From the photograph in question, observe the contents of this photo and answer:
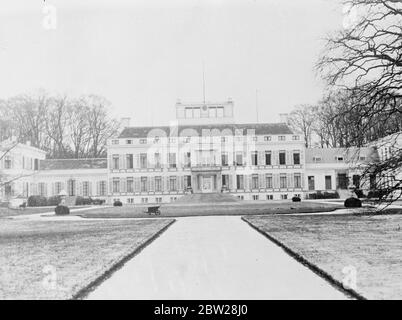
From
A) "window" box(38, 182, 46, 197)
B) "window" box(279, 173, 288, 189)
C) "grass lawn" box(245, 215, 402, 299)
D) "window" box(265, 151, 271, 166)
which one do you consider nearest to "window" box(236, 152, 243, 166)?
"window" box(265, 151, 271, 166)

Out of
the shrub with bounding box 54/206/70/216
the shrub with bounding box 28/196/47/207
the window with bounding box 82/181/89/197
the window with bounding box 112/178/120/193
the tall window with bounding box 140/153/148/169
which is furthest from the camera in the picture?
the tall window with bounding box 140/153/148/169

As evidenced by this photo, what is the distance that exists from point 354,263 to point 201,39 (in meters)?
3.91

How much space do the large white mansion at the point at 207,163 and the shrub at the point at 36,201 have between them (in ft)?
17.8

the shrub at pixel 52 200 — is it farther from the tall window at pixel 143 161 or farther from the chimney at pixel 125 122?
the chimney at pixel 125 122

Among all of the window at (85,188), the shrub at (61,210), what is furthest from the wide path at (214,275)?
the window at (85,188)

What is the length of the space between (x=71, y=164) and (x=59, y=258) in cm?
2734

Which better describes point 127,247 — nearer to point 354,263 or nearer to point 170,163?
point 354,263

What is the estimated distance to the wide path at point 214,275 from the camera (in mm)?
5566

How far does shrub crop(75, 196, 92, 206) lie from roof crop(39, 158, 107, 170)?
2199 mm

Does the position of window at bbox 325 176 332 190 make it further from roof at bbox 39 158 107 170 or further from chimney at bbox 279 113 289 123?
roof at bbox 39 158 107 170

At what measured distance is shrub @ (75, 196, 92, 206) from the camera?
3506 cm
